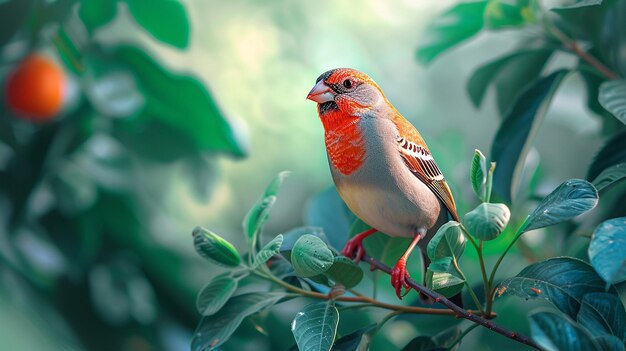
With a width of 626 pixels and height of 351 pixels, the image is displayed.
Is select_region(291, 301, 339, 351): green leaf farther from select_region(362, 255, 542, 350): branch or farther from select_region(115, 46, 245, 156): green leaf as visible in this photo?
select_region(115, 46, 245, 156): green leaf

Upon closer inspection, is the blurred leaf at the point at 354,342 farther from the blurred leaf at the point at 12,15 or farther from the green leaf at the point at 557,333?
the blurred leaf at the point at 12,15

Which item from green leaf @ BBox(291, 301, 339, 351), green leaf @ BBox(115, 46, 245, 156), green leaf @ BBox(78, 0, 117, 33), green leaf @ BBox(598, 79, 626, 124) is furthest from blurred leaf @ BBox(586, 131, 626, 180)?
green leaf @ BBox(78, 0, 117, 33)

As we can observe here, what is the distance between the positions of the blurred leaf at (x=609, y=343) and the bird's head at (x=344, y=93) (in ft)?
0.78

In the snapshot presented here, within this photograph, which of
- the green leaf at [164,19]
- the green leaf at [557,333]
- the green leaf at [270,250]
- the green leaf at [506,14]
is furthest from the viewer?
the green leaf at [164,19]

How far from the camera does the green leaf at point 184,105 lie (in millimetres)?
918

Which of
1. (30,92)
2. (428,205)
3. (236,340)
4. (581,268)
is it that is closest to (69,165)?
(30,92)

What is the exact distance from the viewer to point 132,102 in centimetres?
94

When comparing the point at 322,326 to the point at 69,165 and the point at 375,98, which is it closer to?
the point at 375,98

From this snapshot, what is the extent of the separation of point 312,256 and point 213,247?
0.11m

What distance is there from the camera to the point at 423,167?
535 millimetres

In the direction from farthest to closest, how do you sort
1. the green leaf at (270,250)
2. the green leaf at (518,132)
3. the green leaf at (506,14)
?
the green leaf at (506,14) < the green leaf at (518,132) < the green leaf at (270,250)

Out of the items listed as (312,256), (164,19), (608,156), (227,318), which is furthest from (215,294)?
(164,19)

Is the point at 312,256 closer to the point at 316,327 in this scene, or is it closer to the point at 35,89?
the point at 316,327

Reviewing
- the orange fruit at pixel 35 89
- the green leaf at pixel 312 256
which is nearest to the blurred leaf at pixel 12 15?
the orange fruit at pixel 35 89
